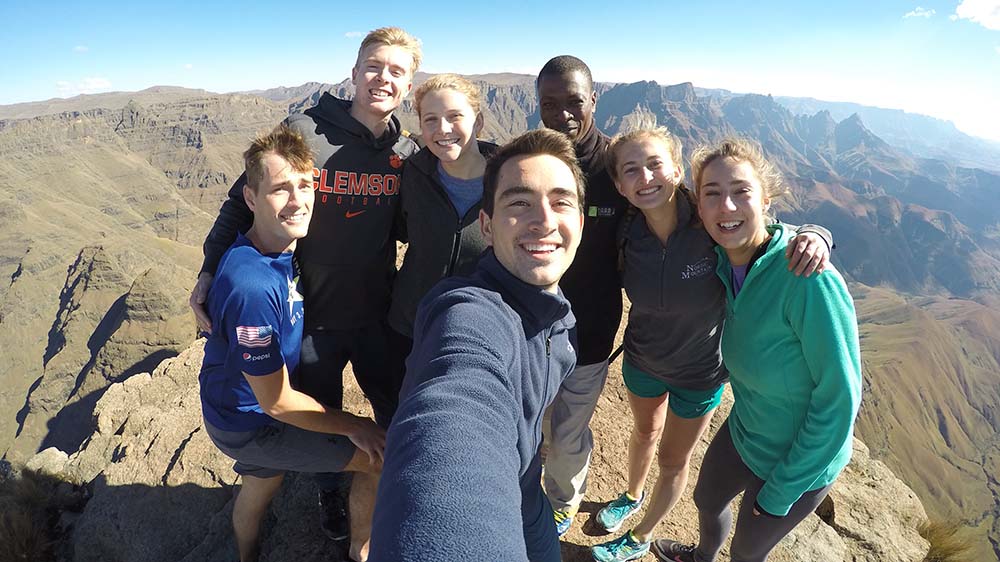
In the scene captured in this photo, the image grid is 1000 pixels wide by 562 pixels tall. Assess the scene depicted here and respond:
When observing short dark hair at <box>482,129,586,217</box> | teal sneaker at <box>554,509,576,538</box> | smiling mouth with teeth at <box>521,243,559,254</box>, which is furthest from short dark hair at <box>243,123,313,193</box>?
teal sneaker at <box>554,509,576,538</box>

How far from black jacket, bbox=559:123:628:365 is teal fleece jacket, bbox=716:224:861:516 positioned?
31.3 inches

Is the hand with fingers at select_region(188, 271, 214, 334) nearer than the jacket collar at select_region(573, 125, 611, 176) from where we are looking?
Yes

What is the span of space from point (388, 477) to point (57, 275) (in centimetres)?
12742

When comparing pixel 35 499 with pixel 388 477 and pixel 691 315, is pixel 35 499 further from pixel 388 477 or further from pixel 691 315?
pixel 691 315

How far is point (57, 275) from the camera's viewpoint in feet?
302

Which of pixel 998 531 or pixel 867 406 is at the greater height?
pixel 867 406

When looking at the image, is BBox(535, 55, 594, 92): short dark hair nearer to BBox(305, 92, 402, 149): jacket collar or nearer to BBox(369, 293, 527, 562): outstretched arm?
BBox(305, 92, 402, 149): jacket collar

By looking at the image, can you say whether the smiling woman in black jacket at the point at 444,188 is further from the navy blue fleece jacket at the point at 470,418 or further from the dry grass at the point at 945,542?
the dry grass at the point at 945,542

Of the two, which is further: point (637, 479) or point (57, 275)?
point (57, 275)

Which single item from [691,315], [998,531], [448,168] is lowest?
[998,531]

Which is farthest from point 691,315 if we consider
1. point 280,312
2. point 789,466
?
point 280,312

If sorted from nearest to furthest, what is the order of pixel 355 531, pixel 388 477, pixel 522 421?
pixel 388 477, pixel 522 421, pixel 355 531

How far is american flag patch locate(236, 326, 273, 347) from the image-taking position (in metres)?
2.61

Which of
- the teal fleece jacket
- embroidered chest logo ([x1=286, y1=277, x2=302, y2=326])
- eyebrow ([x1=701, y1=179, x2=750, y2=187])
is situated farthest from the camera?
embroidered chest logo ([x1=286, y1=277, x2=302, y2=326])
